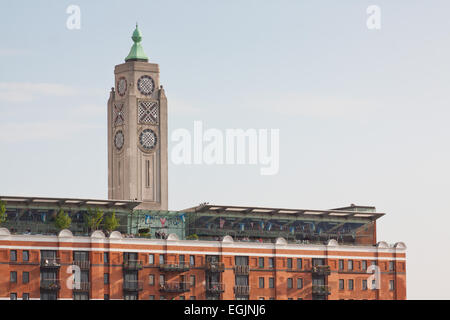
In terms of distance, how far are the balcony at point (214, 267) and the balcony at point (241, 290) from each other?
10.8ft

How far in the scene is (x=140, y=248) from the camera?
560 ft

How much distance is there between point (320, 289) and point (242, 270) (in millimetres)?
12195

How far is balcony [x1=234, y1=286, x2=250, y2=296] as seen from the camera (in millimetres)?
175125

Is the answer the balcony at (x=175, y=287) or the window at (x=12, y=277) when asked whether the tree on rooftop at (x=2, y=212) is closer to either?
the window at (x=12, y=277)

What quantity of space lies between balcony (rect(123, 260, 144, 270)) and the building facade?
0.43 feet

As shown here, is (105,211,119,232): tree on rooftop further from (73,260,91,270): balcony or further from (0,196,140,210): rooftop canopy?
(73,260,91,270): balcony

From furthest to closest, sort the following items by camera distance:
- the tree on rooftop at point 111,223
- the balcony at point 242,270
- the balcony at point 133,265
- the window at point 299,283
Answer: the window at point 299,283
the balcony at point 242,270
the tree on rooftop at point 111,223
the balcony at point 133,265

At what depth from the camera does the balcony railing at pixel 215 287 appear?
173375 millimetres

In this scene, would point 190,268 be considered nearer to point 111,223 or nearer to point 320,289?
point 111,223

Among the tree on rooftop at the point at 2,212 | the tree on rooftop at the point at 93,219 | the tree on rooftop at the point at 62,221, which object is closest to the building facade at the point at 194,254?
the tree on rooftop at the point at 93,219

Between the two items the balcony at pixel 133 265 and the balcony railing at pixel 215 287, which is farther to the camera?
the balcony railing at pixel 215 287

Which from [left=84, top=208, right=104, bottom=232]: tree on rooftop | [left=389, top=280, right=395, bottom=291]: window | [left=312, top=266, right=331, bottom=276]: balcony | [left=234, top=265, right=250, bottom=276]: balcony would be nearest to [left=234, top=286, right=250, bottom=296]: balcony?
[left=234, top=265, right=250, bottom=276]: balcony

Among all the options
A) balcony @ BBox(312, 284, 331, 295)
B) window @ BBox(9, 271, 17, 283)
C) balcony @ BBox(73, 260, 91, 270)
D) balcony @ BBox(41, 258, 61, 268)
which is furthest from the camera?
balcony @ BBox(312, 284, 331, 295)

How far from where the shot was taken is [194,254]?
174750 mm
